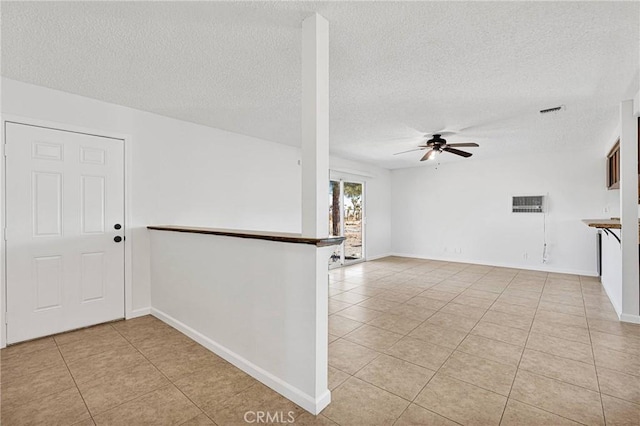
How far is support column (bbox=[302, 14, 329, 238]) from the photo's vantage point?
1817 mm

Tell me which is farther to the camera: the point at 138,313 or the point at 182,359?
the point at 138,313

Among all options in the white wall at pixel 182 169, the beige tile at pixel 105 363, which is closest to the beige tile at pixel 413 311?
the white wall at pixel 182 169

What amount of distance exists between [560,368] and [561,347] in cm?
46

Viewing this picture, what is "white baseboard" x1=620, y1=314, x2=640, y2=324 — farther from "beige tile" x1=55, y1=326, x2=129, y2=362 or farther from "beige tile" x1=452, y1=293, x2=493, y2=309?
Answer: "beige tile" x1=55, y1=326, x2=129, y2=362

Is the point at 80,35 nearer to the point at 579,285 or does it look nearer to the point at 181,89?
the point at 181,89

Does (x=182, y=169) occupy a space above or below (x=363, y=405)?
above

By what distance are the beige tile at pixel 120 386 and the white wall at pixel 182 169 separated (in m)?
1.39

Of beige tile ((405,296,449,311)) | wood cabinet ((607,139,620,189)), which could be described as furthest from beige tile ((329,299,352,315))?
wood cabinet ((607,139,620,189))

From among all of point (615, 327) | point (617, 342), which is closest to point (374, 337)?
point (617, 342)

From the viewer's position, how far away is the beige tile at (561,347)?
2445mm

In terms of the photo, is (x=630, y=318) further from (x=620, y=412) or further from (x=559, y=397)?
(x=559, y=397)

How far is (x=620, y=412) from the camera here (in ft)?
5.78

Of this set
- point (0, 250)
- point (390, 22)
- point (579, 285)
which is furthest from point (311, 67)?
point (579, 285)

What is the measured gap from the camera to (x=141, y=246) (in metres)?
3.46
